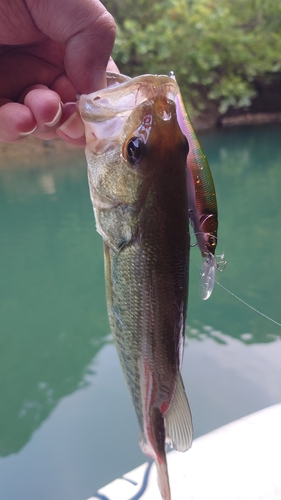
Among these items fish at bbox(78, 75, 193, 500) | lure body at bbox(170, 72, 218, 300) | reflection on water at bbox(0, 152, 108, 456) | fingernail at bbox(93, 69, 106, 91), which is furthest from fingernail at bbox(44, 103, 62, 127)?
reflection on water at bbox(0, 152, 108, 456)

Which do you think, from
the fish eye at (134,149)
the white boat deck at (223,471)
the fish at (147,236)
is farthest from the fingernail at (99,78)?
the white boat deck at (223,471)

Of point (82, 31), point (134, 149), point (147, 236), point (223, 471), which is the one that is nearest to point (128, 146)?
point (134, 149)

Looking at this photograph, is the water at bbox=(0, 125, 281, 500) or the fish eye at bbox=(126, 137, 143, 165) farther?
the water at bbox=(0, 125, 281, 500)

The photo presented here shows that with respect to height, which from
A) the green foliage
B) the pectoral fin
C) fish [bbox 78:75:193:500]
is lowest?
the pectoral fin

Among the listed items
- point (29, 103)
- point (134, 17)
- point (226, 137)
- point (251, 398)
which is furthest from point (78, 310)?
point (134, 17)

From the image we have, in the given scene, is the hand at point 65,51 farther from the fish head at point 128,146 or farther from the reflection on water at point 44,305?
the reflection on water at point 44,305

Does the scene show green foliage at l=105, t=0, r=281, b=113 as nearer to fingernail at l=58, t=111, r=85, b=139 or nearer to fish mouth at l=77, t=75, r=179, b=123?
fingernail at l=58, t=111, r=85, b=139

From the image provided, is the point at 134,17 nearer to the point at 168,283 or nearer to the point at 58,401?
the point at 58,401

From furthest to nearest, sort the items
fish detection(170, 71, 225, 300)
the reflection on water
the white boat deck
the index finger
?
the reflection on water
the white boat deck
the index finger
fish detection(170, 71, 225, 300)
